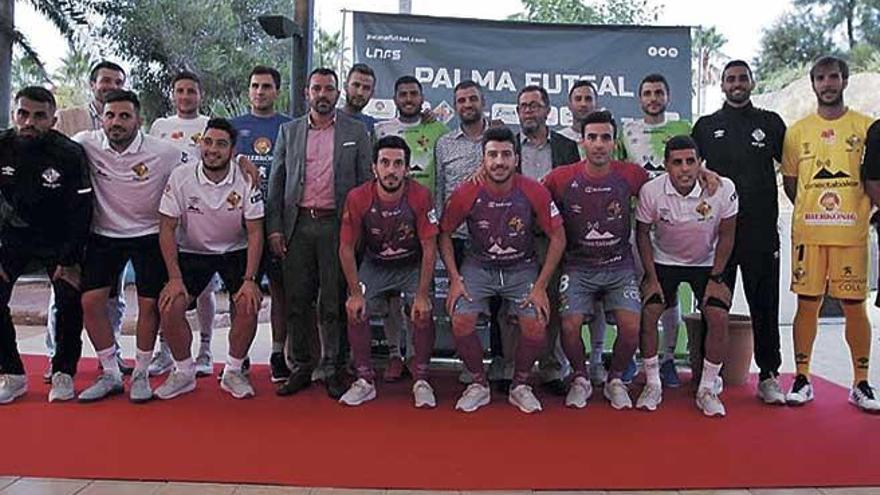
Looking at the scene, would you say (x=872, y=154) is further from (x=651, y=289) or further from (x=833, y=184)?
(x=651, y=289)

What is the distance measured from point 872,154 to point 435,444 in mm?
2293

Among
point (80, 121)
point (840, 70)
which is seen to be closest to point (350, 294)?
point (840, 70)

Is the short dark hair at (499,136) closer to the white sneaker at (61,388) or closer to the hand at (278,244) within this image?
the hand at (278,244)

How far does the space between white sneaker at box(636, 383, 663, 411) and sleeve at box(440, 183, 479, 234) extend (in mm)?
1147

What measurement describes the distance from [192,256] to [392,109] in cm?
164

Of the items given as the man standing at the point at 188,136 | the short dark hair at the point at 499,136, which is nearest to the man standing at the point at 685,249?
the short dark hair at the point at 499,136

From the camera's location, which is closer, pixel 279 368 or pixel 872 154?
pixel 872 154

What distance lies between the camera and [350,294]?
145 inches

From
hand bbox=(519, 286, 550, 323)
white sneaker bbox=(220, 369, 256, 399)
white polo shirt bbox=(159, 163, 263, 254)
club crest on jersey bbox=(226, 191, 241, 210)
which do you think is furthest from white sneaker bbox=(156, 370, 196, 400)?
hand bbox=(519, 286, 550, 323)

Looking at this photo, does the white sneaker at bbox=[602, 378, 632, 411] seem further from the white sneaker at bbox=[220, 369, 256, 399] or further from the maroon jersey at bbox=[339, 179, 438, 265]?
the white sneaker at bbox=[220, 369, 256, 399]

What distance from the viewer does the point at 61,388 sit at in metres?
3.57

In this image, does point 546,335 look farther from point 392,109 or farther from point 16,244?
point 16,244

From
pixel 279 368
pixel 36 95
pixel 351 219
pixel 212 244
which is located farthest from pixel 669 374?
pixel 36 95

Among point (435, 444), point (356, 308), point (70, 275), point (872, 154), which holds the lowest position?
point (435, 444)
